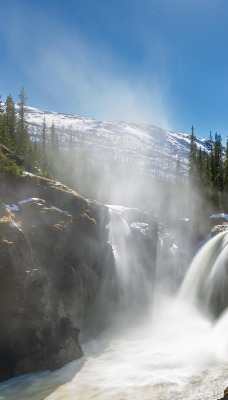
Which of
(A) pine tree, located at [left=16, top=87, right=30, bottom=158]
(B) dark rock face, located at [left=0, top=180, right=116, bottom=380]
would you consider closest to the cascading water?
(B) dark rock face, located at [left=0, top=180, right=116, bottom=380]

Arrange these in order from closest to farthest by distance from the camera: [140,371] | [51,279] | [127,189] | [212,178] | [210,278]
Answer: [140,371], [51,279], [210,278], [212,178], [127,189]

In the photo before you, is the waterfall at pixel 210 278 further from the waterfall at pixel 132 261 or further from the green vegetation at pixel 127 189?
the green vegetation at pixel 127 189

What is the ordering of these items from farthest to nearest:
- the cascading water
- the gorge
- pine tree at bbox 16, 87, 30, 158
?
pine tree at bbox 16, 87, 30, 158 → the gorge → the cascading water

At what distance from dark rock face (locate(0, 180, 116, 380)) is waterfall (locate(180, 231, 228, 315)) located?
309 inches

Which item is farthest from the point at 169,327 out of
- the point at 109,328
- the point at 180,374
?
the point at 180,374

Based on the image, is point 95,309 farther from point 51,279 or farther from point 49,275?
point 49,275

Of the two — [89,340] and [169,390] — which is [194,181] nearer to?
[89,340]

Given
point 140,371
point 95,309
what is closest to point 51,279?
point 95,309

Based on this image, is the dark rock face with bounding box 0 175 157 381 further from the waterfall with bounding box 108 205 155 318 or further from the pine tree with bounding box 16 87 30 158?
the pine tree with bounding box 16 87 30 158

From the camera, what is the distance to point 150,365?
67.4ft

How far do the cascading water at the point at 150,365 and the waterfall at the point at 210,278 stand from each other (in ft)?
0.67

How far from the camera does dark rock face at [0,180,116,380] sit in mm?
20016

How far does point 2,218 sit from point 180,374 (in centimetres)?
1342

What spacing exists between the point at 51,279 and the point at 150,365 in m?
8.29
